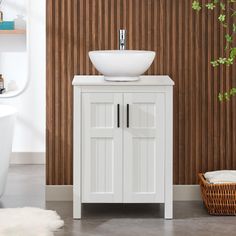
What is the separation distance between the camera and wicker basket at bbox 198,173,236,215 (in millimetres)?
4902

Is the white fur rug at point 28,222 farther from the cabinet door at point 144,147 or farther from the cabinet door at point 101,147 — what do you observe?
the cabinet door at point 144,147

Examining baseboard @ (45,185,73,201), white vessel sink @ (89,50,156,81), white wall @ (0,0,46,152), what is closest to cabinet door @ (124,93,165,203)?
white vessel sink @ (89,50,156,81)

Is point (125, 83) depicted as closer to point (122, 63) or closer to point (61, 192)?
point (122, 63)

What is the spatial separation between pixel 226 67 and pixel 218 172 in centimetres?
74

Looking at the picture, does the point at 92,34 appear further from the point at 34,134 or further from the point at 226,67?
the point at 34,134

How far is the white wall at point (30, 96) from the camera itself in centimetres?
709

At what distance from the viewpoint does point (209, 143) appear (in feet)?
17.4

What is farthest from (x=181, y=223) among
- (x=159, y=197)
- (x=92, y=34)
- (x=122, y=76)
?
(x=92, y=34)

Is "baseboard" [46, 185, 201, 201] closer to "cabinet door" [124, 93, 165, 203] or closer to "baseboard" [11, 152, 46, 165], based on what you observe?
"cabinet door" [124, 93, 165, 203]

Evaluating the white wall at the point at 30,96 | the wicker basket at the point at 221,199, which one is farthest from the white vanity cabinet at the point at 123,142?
the white wall at the point at 30,96

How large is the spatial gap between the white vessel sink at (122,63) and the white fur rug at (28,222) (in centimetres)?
96

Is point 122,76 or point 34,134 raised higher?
point 122,76

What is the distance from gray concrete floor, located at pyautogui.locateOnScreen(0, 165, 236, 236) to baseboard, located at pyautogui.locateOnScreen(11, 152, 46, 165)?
4.94ft

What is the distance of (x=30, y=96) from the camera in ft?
23.6
